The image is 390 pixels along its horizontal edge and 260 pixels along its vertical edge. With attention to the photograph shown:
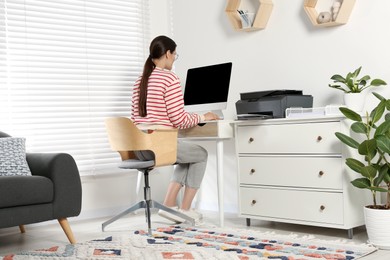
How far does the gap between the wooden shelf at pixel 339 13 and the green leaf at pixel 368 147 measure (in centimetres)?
101

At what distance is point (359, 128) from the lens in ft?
10.8

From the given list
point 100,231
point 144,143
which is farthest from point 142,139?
point 100,231

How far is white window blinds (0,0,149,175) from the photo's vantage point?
14.1ft

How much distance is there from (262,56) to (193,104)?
0.65m

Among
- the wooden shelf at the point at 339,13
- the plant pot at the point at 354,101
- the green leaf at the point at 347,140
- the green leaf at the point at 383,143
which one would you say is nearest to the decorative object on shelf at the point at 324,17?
the wooden shelf at the point at 339,13

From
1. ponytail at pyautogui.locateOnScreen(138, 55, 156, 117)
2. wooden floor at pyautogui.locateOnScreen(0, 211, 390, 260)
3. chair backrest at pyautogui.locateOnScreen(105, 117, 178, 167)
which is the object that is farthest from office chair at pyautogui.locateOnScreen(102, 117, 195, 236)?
wooden floor at pyautogui.locateOnScreen(0, 211, 390, 260)

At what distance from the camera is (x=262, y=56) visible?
448 cm

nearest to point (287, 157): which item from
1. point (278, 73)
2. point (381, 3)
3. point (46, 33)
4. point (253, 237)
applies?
point (253, 237)

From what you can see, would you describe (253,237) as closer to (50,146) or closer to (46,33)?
(50,146)

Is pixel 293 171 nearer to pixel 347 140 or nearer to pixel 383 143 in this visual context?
pixel 347 140

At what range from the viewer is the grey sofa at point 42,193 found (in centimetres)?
329

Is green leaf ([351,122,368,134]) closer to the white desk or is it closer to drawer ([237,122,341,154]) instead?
drawer ([237,122,341,154])

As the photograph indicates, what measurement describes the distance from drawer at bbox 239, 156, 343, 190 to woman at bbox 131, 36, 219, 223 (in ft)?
1.19

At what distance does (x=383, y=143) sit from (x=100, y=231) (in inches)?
79.9
